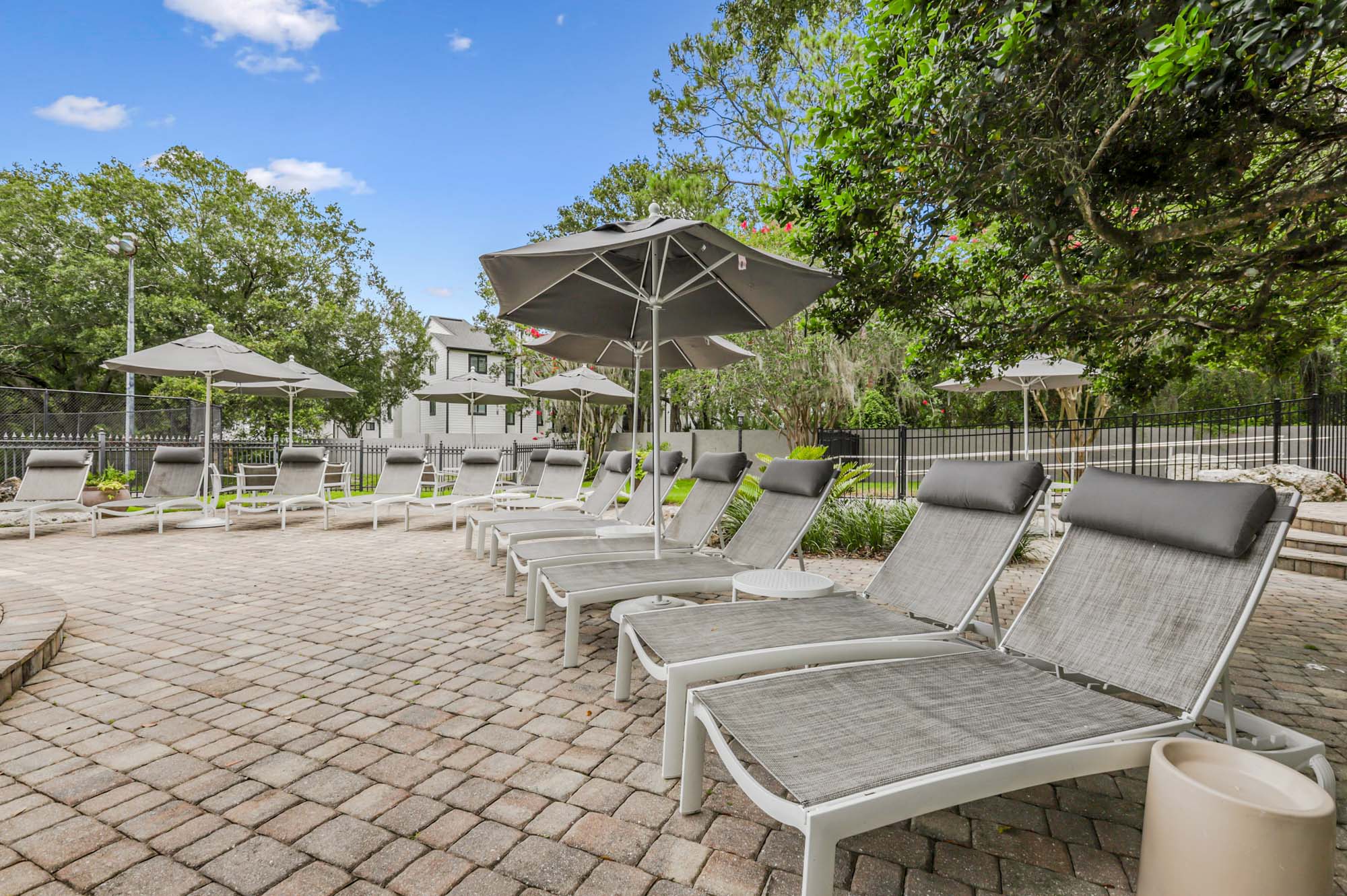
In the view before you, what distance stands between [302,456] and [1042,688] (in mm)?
9958

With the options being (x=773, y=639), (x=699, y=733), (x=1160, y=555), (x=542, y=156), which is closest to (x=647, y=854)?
(x=699, y=733)

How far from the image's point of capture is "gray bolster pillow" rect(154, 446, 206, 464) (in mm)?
8688

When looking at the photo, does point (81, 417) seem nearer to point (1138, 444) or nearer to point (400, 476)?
point (400, 476)

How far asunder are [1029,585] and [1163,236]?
2948 mm

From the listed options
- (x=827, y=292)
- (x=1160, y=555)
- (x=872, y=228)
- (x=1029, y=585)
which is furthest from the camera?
(x=1029, y=585)

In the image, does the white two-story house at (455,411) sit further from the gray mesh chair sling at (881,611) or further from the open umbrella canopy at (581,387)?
the gray mesh chair sling at (881,611)

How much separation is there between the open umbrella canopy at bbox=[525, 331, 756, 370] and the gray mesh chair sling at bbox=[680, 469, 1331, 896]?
3970 mm

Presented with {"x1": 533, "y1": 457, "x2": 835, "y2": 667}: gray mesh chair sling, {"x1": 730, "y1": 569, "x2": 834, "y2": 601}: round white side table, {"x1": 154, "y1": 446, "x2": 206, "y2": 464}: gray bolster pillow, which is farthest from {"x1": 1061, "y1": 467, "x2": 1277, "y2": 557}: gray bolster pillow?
{"x1": 154, "y1": 446, "x2": 206, "y2": 464}: gray bolster pillow

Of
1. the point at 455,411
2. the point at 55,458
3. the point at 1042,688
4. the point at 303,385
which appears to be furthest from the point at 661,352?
the point at 455,411

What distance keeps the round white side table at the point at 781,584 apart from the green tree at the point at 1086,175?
1.78m

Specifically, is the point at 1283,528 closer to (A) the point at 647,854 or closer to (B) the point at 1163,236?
(B) the point at 1163,236

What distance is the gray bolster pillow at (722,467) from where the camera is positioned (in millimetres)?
4922

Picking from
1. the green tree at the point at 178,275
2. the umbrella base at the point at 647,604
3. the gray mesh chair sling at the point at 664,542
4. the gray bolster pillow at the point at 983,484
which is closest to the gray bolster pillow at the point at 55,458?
the gray mesh chair sling at the point at 664,542

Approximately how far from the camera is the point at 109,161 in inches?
782
